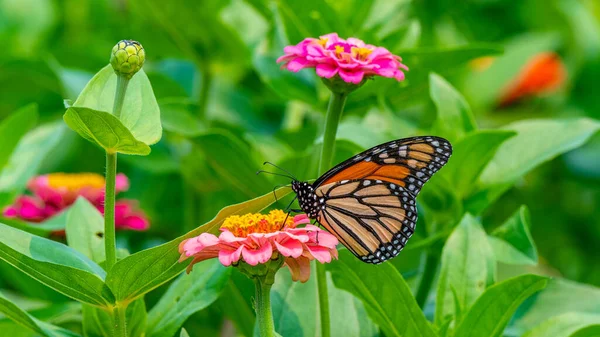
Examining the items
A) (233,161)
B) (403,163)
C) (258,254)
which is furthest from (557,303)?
(258,254)

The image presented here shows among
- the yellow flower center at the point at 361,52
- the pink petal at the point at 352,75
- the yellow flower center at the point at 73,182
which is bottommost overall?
the pink petal at the point at 352,75

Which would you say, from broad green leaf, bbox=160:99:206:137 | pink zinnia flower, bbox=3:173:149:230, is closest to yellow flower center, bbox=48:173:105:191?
pink zinnia flower, bbox=3:173:149:230

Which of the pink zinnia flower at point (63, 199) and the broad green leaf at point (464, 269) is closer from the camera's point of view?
the broad green leaf at point (464, 269)

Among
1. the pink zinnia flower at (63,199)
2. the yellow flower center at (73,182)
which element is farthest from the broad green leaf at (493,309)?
the yellow flower center at (73,182)

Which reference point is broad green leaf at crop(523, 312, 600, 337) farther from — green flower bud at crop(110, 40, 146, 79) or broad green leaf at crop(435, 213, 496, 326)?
green flower bud at crop(110, 40, 146, 79)

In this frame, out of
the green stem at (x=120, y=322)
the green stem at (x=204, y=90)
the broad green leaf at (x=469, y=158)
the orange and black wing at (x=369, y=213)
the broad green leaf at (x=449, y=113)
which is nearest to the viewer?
the green stem at (x=120, y=322)

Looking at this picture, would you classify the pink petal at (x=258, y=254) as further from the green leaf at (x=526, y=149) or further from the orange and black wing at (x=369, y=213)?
the green leaf at (x=526, y=149)

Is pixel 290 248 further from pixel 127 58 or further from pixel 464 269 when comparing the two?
pixel 464 269
